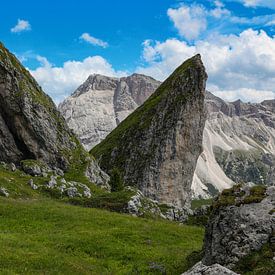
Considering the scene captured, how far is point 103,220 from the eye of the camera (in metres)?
43.3

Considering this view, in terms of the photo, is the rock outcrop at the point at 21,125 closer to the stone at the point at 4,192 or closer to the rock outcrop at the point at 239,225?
the stone at the point at 4,192

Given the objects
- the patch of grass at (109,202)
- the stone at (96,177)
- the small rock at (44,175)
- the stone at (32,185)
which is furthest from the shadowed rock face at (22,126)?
the patch of grass at (109,202)

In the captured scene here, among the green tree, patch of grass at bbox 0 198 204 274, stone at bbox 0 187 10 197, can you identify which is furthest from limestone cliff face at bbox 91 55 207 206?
patch of grass at bbox 0 198 204 274

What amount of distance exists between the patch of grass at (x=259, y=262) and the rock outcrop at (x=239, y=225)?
323mm

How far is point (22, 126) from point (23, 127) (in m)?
0.25

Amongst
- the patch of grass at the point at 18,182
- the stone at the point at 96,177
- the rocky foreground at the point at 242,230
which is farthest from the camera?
the stone at the point at 96,177

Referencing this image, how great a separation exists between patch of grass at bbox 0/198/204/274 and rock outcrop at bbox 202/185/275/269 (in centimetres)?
355

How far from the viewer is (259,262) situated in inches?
898

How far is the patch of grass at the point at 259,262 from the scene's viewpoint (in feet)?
70.5

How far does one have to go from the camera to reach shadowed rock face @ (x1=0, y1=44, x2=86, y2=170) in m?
76.0

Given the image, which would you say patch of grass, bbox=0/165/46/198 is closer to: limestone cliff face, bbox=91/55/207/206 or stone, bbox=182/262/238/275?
stone, bbox=182/262/238/275

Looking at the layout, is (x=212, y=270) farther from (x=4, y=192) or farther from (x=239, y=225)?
(x=4, y=192)

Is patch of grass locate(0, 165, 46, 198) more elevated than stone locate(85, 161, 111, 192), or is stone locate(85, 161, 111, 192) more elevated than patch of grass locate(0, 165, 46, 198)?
stone locate(85, 161, 111, 192)

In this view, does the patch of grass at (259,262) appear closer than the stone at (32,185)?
Yes
